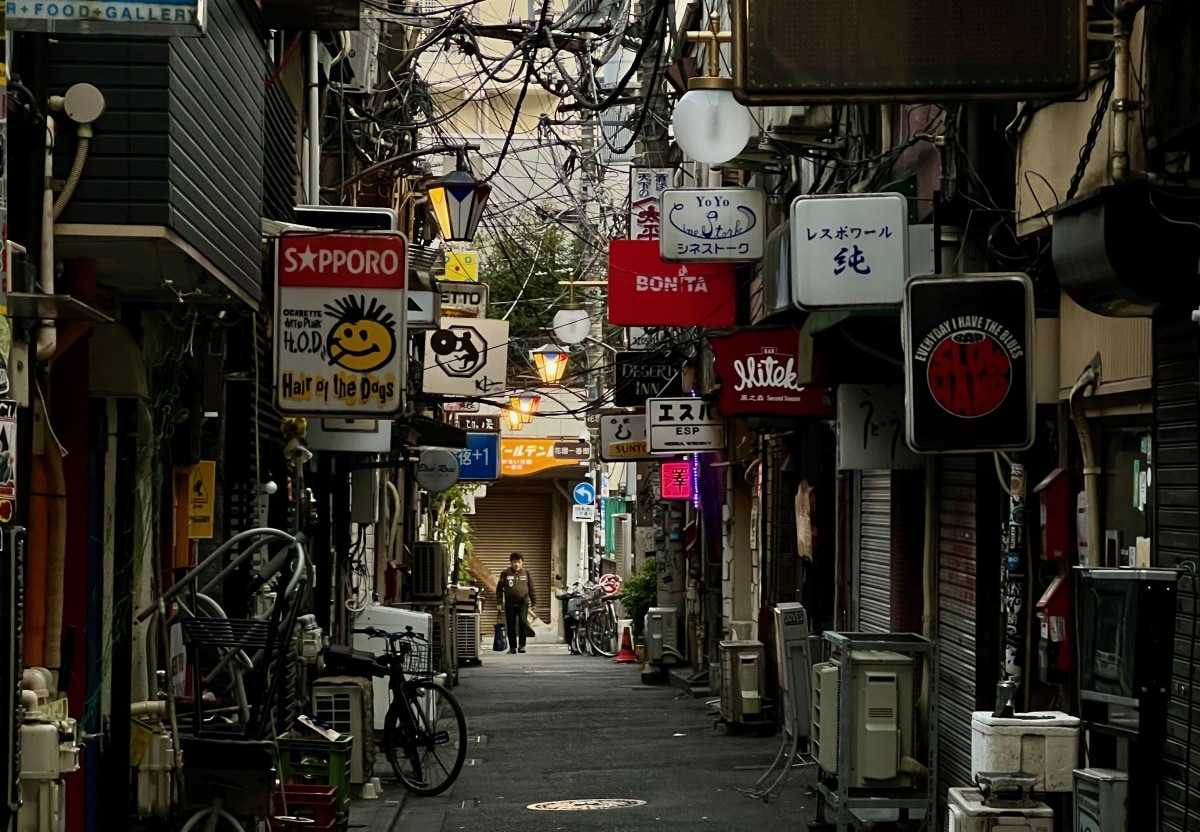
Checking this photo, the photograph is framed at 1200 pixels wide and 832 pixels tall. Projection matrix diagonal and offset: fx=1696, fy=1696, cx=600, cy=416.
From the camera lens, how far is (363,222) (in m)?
15.6

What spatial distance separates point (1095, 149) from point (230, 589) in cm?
906

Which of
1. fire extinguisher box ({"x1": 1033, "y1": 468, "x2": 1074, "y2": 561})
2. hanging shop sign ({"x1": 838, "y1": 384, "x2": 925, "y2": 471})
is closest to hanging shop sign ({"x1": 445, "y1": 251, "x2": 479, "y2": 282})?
hanging shop sign ({"x1": 838, "y1": 384, "x2": 925, "y2": 471})

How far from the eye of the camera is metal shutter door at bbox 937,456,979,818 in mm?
13195

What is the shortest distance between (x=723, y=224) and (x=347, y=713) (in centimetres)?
617

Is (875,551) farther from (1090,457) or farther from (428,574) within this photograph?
(428,574)

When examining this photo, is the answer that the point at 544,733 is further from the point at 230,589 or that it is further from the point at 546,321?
the point at 546,321

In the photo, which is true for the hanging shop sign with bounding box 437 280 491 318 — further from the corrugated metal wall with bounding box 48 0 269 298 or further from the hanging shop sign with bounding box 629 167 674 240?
the corrugated metal wall with bounding box 48 0 269 298

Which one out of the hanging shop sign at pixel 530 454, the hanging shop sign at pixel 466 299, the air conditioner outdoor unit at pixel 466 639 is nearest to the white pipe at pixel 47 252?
the hanging shop sign at pixel 466 299

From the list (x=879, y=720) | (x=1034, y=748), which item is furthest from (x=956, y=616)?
(x=1034, y=748)

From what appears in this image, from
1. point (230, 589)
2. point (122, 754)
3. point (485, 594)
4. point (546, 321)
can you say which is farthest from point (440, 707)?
point (485, 594)

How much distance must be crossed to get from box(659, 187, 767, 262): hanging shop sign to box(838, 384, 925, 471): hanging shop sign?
2915 millimetres

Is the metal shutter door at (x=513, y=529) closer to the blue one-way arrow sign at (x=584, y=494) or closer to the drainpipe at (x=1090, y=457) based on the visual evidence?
the blue one-way arrow sign at (x=584, y=494)

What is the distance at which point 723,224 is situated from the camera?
17.3m

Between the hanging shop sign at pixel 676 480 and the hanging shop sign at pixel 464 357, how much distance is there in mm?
6529
